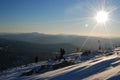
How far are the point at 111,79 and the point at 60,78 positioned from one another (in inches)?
116

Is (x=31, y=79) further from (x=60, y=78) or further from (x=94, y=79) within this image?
(x=94, y=79)

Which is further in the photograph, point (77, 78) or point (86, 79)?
point (77, 78)

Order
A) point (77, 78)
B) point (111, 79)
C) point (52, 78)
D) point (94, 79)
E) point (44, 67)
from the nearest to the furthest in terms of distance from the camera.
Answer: point (111, 79) < point (94, 79) < point (77, 78) < point (52, 78) < point (44, 67)

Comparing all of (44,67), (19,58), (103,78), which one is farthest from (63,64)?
(19,58)

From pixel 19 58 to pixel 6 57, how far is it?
1082cm

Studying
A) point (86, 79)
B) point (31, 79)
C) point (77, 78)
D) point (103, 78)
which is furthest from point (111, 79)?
point (31, 79)

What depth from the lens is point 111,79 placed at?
791 cm

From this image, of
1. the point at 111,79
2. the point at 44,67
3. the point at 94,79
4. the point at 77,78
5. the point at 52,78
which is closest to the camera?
the point at 111,79

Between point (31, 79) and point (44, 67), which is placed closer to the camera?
point (31, 79)

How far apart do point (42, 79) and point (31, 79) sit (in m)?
0.90

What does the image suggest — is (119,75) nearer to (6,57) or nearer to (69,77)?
(69,77)

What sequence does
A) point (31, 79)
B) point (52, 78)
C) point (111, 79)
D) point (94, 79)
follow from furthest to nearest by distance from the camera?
point (31, 79), point (52, 78), point (94, 79), point (111, 79)

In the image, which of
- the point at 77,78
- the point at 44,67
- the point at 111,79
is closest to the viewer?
the point at 111,79

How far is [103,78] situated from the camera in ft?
27.3
